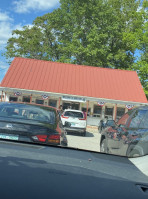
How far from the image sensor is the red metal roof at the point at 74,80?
24.5 metres

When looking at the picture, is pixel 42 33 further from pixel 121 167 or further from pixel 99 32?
pixel 121 167

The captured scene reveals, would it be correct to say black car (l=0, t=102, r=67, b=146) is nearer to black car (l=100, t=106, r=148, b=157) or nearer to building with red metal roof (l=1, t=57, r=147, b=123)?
black car (l=100, t=106, r=148, b=157)

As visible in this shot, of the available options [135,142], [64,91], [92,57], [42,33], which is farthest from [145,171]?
[42,33]

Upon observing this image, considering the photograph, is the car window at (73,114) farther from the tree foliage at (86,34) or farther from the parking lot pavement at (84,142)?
the tree foliage at (86,34)

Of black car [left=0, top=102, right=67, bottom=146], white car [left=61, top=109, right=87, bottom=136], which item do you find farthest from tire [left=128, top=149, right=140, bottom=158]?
white car [left=61, top=109, right=87, bottom=136]

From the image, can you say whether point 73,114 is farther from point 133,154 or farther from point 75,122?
point 133,154

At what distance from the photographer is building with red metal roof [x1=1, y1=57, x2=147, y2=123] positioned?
23938 millimetres

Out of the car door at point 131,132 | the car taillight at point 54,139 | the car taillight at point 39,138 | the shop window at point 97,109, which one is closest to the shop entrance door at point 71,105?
the shop window at point 97,109

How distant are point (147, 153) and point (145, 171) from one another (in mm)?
624

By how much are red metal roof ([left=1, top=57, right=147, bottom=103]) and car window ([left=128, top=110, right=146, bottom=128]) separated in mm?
18859

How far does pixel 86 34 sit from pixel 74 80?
1269cm

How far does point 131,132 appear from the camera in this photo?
4.66 meters

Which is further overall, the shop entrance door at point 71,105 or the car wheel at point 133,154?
the shop entrance door at point 71,105

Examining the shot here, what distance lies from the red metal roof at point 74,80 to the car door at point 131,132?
18865 millimetres
